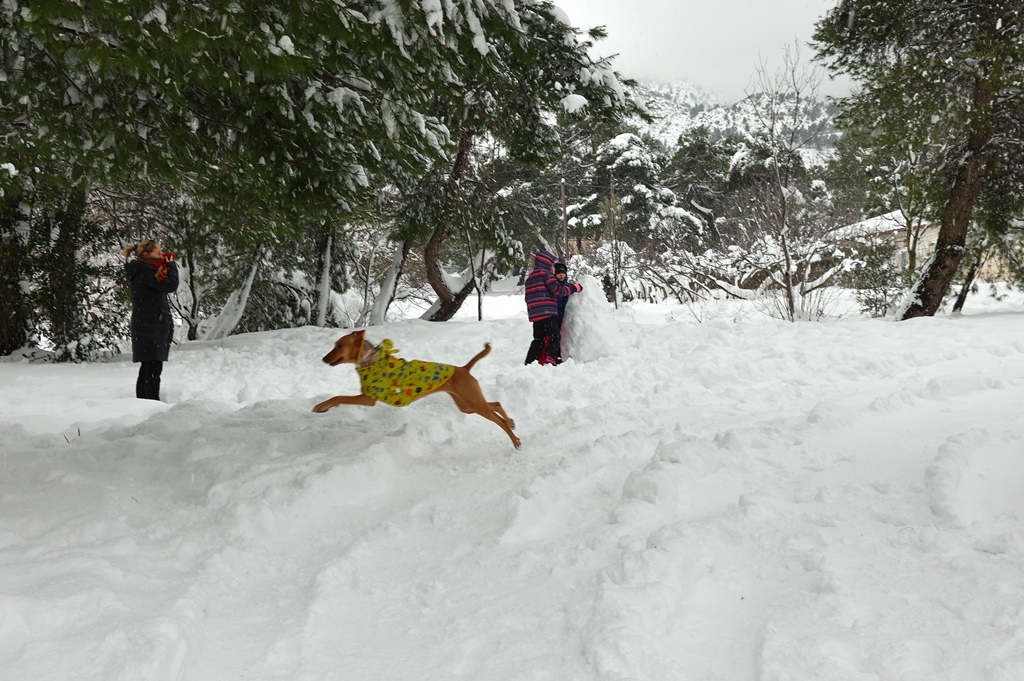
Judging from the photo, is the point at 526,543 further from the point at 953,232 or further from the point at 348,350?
the point at 953,232

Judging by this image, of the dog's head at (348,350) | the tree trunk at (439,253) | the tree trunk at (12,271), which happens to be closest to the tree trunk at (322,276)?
the tree trunk at (439,253)

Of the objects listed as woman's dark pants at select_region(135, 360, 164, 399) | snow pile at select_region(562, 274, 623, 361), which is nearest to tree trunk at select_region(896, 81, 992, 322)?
snow pile at select_region(562, 274, 623, 361)

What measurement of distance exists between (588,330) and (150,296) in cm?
558

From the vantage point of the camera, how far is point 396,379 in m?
3.96

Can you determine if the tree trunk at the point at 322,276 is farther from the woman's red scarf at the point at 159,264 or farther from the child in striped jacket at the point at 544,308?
the woman's red scarf at the point at 159,264

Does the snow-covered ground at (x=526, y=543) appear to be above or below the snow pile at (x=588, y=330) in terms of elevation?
below

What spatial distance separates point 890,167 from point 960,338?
9.66m

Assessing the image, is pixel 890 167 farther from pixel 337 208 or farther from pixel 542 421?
pixel 337 208

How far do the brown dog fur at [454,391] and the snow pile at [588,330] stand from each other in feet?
15.4

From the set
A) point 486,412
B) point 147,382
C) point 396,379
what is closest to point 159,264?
point 147,382

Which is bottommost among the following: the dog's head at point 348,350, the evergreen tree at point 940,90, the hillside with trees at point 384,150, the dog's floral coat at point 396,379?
the dog's floral coat at point 396,379

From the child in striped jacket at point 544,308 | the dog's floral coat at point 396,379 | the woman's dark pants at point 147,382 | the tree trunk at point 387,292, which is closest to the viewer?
the dog's floral coat at point 396,379

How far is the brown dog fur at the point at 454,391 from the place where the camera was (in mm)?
3973

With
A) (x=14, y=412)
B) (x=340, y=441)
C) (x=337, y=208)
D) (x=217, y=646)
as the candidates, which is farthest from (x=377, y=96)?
(x=14, y=412)
